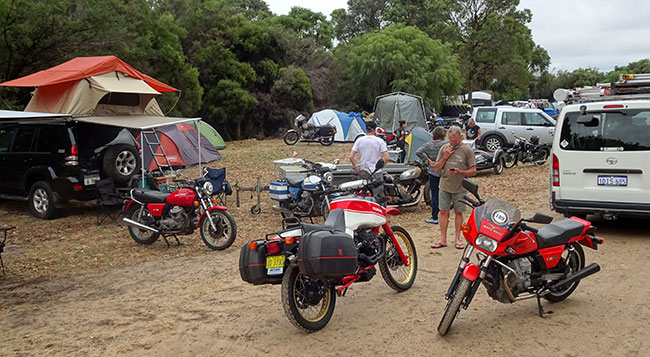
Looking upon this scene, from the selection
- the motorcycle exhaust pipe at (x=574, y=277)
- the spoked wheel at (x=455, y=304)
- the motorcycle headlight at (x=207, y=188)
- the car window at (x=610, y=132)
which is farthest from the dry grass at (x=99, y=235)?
the spoked wheel at (x=455, y=304)

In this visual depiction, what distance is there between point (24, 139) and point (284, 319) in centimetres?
758

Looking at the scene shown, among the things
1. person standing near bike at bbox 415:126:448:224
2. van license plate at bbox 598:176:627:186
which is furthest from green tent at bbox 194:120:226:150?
van license plate at bbox 598:176:627:186

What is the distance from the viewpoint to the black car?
31.8ft

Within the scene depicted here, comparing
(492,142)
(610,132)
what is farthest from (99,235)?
(492,142)

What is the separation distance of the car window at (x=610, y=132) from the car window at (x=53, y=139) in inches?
311

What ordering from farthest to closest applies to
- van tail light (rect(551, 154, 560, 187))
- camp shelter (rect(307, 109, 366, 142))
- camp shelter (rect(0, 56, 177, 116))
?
camp shelter (rect(307, 109, 366, 142)) → camp shelter (rect(0, 56, 177, 116)) → van tail light (rect(551, 154, 560, 187))

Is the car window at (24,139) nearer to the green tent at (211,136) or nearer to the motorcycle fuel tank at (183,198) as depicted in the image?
the motorcycle fuel tank at (183,198)

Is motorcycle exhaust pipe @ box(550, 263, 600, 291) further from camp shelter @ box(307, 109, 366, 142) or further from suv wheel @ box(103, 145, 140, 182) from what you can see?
camp shelter @ box(307, 109, 366, 142)

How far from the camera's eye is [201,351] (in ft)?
14.2

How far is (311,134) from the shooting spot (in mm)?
22859

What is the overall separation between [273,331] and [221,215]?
340cm

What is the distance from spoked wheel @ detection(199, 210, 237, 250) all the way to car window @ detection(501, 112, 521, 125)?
1275cm

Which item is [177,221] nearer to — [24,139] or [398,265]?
[398,265]

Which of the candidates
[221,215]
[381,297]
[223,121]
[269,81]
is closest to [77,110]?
[221,215]
